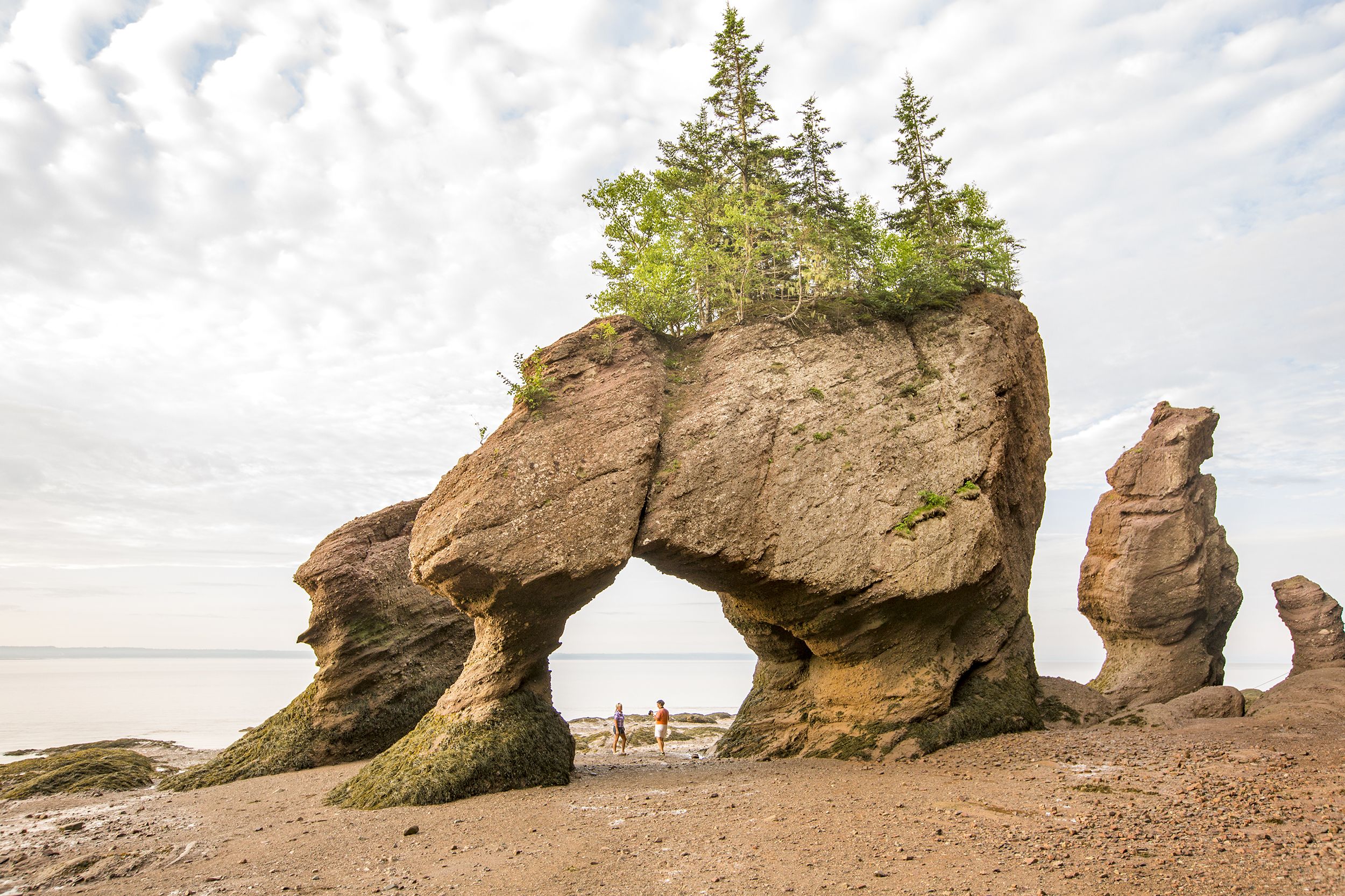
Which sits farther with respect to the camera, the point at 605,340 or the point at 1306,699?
the point at 1306,699

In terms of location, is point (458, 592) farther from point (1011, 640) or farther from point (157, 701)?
point (157, 701)

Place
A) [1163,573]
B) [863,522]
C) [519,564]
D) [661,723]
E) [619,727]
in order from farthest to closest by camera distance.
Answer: [1163,573]
[619,727]
[661,723]
[863,522]
[519,564]

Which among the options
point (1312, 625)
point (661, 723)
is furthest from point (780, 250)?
point (1312, 625)

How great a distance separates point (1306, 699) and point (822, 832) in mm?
16946

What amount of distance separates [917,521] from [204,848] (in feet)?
47.5

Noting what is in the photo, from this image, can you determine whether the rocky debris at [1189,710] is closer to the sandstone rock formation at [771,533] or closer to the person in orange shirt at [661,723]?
the sandstone rock formation at [771,533]

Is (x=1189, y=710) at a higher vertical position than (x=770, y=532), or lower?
lower

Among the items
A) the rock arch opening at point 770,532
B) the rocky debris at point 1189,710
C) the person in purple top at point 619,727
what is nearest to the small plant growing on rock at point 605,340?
the rock arch opening at point 770,532

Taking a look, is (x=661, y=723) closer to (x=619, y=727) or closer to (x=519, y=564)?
(x=619, y=727)

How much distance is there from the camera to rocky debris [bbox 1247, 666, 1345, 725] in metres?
17.8

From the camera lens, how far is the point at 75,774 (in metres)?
20.5

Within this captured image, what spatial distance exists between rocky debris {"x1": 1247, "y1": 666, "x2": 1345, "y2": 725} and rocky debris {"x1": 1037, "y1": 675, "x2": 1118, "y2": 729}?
3268 mm

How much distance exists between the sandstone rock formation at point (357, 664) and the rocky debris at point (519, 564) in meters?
5.32

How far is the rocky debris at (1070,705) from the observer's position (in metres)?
18.0
